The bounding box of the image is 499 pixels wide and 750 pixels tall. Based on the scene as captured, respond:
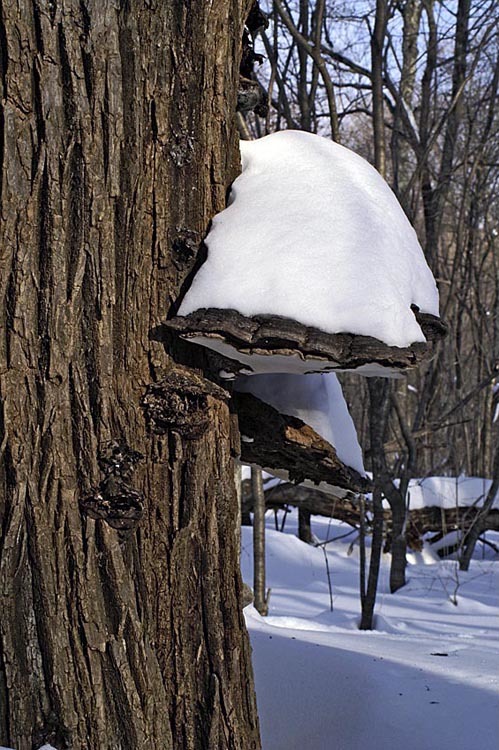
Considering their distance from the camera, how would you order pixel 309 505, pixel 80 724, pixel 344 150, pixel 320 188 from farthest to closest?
pixel 309 505 < pixel 344 150 < pixel 320 188 < pixel 80 724

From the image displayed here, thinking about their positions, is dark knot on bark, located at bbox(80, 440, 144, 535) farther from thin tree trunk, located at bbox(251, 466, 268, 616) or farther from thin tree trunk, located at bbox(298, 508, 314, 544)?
Result: thin tree trunk, located at bbox(298, 508, 314, 544)

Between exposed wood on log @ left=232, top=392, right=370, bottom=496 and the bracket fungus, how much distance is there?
20 centimetres

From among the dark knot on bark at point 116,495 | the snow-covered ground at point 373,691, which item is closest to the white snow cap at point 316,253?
the dark knot on bark at point 116,495

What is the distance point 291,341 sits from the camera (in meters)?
1.34

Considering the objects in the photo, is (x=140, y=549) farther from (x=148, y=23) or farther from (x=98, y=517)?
(x=148, y=23)

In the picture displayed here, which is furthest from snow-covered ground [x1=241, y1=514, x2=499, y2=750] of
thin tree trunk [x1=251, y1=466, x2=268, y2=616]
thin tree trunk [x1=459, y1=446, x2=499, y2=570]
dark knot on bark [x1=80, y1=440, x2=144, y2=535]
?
thin tree trunk [x1=459, y1=446, x2=499, y2=570]

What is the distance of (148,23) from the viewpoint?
57.8 inches

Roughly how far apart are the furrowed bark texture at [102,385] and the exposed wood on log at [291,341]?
0.48 ft

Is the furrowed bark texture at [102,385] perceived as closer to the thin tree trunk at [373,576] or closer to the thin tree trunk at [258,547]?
the thin tree trunk at [373,576]

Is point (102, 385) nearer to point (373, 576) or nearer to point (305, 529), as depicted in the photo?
point (373, 576)

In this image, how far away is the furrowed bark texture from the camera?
1385 millimetres

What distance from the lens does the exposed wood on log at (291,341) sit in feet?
4.41

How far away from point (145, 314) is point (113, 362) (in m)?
0.12

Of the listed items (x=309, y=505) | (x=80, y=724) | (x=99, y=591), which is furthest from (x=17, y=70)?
(x=309, y=505)
